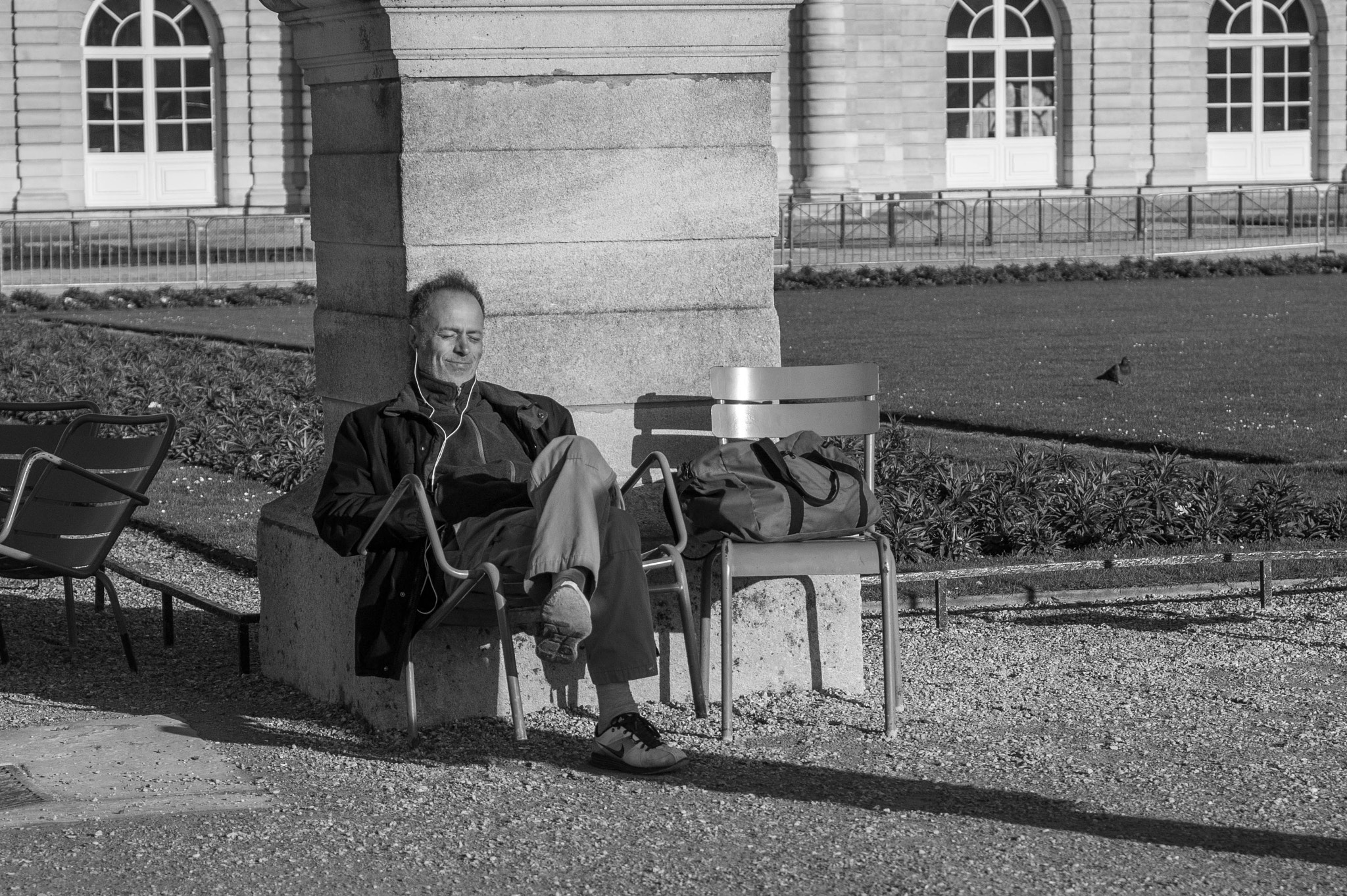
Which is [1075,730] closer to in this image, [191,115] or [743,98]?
[743,98]

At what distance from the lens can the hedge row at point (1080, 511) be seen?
788 centimetres

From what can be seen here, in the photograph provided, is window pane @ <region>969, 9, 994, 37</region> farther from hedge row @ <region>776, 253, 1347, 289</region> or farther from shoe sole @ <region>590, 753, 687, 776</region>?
shoe sole @ <region>590, 753, 687, 776</region>

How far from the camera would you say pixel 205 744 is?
5.07 m

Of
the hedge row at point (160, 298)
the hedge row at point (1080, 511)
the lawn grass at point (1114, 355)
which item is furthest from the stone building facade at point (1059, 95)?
the hedge row at point (1080, 511)

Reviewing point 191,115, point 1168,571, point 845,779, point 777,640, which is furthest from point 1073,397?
point 191,115

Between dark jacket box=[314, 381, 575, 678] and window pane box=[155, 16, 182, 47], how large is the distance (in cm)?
3047

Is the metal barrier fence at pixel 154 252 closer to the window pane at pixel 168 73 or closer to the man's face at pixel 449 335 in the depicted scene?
the window pane at pixel 168 73

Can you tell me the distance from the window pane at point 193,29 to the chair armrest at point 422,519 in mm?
30779

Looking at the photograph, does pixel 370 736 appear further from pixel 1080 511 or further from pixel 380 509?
pixel 1080 511

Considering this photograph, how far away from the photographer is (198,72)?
34156 mm

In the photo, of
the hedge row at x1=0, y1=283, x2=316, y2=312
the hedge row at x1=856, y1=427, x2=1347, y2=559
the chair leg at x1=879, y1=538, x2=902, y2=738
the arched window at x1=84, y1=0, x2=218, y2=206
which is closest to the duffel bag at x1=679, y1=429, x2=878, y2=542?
the chair leg at x1=879, y1=538, x2=902, y2=738

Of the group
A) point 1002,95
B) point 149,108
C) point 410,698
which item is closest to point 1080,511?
point 410,698

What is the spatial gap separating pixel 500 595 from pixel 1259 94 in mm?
36660

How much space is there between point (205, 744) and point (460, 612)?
74 centimetres
